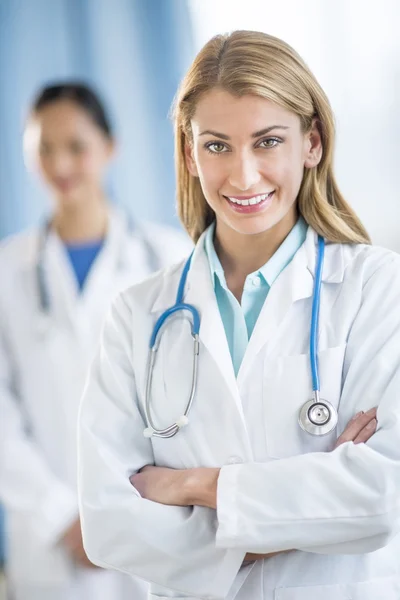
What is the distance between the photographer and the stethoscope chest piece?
49.6 inches

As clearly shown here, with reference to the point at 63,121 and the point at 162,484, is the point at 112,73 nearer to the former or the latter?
the point at 63,121

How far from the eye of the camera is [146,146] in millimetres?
2590

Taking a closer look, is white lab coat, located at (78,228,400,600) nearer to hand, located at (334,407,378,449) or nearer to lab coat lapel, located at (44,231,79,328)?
hand, located at (334,407,378,449)

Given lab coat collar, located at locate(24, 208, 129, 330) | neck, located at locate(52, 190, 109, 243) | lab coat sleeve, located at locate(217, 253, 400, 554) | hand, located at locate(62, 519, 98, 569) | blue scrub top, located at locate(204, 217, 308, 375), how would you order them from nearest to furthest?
lab coat sleeve, located at locate(217, 253, 400, 554), blue scrub top, located at locate(204, 217, 308, 375), hand, located at locate(62, 519, 98, 569), lab coat collar, located at locate(24, 208, 129, 330), neck, located at locate(52, 190, 109, 243)

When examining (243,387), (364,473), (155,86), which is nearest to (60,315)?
(155,86)

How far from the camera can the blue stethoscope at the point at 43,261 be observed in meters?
2.45

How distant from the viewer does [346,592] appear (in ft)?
4.12

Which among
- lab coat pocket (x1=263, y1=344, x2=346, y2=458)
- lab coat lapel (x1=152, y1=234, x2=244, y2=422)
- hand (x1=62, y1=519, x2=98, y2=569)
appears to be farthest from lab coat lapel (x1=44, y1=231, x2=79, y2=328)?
lab coat pocket (x1=263, y1=344, x2=346, y2=458)

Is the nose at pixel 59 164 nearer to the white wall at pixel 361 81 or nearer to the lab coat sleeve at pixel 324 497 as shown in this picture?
the white wall at pixel 361 81

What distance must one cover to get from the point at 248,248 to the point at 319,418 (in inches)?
13.7

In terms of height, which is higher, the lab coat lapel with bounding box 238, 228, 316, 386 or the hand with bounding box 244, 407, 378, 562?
the lab coat lapel with bounding box 238, 228, 316, 386

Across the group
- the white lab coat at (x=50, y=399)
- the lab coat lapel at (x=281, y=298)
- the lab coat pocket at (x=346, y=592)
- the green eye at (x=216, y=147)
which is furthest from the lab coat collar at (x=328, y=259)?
the white lab coat at (x=50, y=399)

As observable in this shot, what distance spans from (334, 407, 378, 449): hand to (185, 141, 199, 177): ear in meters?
0.50

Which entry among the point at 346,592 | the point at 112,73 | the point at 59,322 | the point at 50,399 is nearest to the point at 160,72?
the point at 112,73
